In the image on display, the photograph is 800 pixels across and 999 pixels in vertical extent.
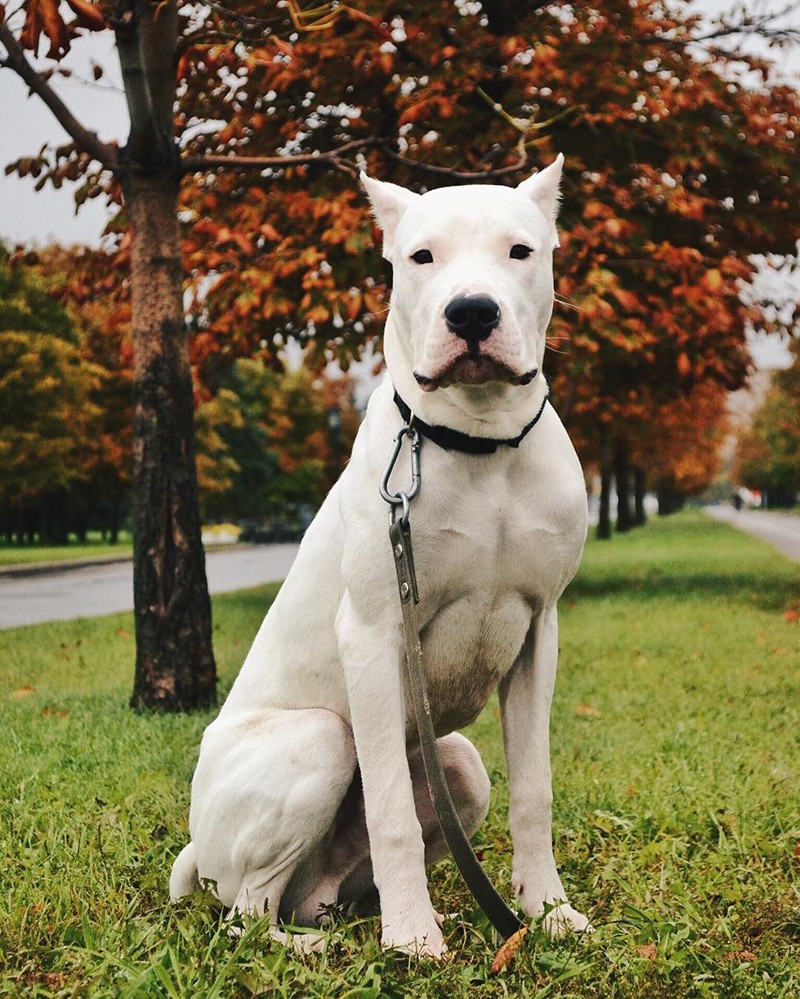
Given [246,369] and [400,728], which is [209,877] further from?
[246,369]

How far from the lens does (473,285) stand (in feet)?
7.64

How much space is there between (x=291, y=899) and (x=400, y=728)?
0.69m

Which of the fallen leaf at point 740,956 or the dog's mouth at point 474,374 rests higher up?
the dog's mouth at point 474,374

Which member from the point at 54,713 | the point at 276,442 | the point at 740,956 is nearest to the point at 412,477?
the point at 740,956

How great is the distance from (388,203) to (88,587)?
17.8m

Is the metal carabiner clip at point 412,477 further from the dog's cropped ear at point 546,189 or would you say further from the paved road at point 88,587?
the paved road at point 88,587

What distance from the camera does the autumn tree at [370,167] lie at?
20.7 ft

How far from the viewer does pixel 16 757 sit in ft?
16.5

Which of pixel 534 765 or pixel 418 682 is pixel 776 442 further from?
pixel 418 682

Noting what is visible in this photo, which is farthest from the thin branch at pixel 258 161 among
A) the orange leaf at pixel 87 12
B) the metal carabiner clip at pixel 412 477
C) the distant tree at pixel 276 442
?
the distant tree at pixel 276 442

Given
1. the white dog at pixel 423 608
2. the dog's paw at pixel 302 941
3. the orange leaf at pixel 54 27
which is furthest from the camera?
the orange leaf at pixel 54 27

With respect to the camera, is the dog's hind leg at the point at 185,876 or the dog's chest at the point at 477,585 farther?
the dog's hind leg at the point at 185,876

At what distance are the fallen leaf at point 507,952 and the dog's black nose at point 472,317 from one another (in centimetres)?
156

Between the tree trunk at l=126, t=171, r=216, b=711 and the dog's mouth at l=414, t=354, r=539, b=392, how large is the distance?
4.13 metres
